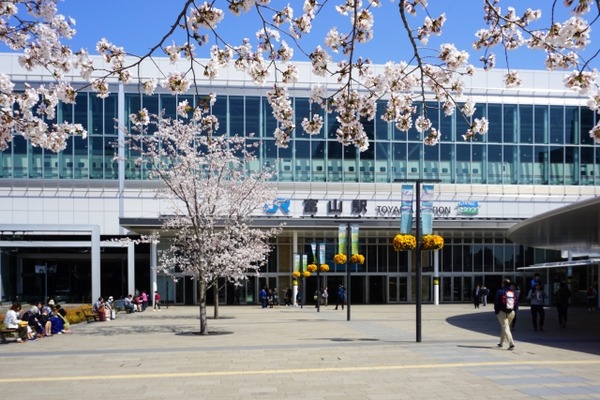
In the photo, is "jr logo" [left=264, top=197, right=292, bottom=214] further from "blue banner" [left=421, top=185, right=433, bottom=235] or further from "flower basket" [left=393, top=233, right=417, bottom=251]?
"flower basket" [left=393, top=233, right=417, bottom=251]

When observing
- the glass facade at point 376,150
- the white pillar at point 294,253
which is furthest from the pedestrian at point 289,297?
the glass facade at point 376,150

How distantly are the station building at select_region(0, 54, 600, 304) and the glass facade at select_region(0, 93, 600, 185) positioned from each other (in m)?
0.08

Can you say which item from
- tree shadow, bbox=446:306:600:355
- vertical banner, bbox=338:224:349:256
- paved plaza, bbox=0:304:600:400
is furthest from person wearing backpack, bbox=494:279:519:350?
vertical banner, bbox=338:224:349:256

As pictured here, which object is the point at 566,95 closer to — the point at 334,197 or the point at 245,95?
the point at 334,197

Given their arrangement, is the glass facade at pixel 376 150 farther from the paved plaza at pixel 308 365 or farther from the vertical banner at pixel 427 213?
A: the paved plaza at pixel 308 365

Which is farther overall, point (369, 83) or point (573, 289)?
point (573, 289)

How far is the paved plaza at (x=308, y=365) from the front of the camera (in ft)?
40.1

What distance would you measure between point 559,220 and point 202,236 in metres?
13.0

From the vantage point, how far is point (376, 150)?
50.3 meters

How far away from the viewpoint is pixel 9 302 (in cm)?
4962

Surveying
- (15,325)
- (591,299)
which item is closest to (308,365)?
(15,325)

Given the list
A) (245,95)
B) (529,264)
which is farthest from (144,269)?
(529,264)

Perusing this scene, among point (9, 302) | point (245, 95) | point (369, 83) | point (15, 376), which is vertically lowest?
point (9, 302)

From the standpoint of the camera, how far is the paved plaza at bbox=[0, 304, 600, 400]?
12.2 m
